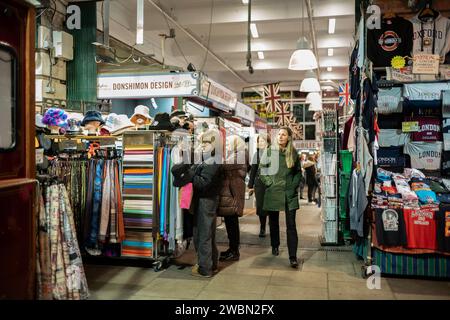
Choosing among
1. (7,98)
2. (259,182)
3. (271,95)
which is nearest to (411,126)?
(259,182)

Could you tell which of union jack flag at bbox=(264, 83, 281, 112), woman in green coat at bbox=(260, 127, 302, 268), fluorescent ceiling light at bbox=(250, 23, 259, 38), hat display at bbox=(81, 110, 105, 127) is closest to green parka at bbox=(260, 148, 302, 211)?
woman in green coat at bbox=(260, 127, 302, 268)

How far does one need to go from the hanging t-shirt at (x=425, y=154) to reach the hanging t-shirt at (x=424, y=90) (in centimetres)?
61

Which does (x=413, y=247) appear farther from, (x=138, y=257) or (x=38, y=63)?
(x=38, y=63)

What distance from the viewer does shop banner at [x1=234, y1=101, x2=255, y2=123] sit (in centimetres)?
1087

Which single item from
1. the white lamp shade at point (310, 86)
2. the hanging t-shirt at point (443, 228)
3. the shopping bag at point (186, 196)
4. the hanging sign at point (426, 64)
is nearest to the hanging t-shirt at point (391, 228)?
the hanging t-shirt at point (443, 228)

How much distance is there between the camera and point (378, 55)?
18.7ft

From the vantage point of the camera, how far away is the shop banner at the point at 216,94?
6.73 m

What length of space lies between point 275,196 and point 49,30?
5281 millimetres

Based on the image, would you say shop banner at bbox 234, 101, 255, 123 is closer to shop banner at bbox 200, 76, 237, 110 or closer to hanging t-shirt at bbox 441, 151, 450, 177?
shop banner at bbox 200, 76, 237, 110

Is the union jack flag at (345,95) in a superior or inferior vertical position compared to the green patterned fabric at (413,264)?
superior

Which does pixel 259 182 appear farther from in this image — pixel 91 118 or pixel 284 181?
pixel 91 118

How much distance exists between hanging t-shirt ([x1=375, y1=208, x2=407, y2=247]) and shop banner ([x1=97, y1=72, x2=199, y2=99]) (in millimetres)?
3134

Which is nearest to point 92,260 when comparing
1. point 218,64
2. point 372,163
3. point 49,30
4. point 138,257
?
point 138,257

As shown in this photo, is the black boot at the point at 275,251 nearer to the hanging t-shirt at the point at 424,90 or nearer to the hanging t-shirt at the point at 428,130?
the hanging t-shirt at the point at 428,130
